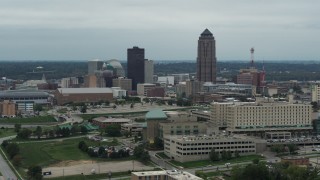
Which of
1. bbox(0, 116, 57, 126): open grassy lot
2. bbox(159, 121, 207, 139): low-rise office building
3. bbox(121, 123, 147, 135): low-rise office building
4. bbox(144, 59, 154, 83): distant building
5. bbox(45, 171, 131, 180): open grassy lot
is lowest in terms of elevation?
bbox(45, 171, 131, 180): open grassy lot

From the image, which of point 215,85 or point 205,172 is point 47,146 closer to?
point 205,172

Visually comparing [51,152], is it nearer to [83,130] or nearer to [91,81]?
[83,130]

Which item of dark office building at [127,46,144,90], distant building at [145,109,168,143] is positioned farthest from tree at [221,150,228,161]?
dark office building at [127,46,144,90]

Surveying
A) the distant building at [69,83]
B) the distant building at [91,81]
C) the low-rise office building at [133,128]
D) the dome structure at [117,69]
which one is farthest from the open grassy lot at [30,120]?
the dome structure at [117,69]

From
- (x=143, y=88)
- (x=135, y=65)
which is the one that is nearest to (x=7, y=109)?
(x=143, y=88)

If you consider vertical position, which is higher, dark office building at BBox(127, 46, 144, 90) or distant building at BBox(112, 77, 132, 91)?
dark office building at BBox(127, 46, 144, 90)

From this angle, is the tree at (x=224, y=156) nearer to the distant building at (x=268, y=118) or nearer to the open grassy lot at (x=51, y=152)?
the open grassy lot at (x=51, y=152)

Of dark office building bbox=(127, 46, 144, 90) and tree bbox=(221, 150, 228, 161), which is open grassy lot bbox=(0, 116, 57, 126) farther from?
dark office building bbox=(127, 46, 144, 90)
